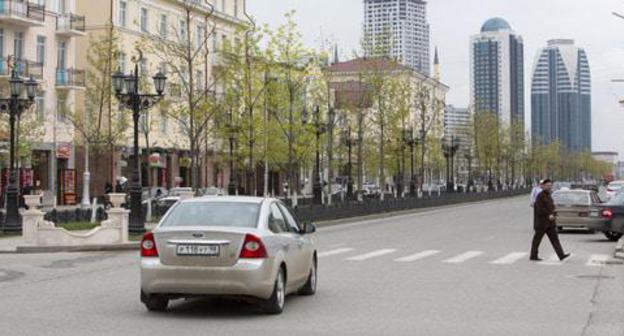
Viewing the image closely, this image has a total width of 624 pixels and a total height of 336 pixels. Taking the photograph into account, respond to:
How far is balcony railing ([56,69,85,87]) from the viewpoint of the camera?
58.4m

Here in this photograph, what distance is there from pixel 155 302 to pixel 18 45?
46958mm

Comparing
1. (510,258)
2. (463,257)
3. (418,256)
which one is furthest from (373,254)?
(510,258)

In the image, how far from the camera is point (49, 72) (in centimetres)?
5778

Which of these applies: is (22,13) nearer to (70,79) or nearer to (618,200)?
(70,79)

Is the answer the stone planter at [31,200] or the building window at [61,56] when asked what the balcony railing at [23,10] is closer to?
the building window at [61,56]

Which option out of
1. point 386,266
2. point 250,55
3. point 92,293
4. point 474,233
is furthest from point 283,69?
point 92,293

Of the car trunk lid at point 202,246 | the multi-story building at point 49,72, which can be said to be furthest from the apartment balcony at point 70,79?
the car trunk lid at point 202,246

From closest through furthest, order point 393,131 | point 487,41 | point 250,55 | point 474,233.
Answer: point 474,233, point 250,55, point 393,131, point 487,41

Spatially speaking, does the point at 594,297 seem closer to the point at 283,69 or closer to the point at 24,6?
the point at 283,69

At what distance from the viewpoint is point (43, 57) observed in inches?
2265

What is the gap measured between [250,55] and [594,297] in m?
37.2

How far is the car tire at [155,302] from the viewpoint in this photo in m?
11.9

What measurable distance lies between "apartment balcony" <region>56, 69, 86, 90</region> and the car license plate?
49.1 m

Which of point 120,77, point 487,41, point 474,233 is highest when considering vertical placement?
point 487,41
